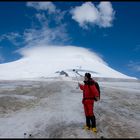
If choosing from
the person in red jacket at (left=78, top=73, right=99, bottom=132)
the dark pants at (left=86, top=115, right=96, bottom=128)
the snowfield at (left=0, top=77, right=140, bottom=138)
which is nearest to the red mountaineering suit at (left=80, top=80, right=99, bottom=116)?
the person in red jacket at (left=78, top=73, right=99, bottom=132)

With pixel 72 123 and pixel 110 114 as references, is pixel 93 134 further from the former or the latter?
pixel 110 114

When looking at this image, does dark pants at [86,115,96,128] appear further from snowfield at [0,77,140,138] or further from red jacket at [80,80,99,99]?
red jacket at [80,80,99,99]

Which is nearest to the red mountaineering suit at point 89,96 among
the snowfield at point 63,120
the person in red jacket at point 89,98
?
the person in red jacket at point 89,98

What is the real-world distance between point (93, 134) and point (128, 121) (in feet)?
11.5

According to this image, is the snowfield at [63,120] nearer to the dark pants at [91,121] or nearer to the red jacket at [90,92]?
the dark pants at [91,121]

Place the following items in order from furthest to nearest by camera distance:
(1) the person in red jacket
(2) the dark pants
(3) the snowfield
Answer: (1) the person in red jacket < (2) the dark pants < (3) the snowfield

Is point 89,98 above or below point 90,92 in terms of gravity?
below

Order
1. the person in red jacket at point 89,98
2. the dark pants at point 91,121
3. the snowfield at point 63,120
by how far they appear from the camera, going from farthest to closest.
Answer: the person in red jacket at point 89,98
the dark pants at point 91,121
the snowfield at point 63,120

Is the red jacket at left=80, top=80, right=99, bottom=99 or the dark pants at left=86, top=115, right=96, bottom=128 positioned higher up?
the red jacket at left=80, top=80, right=99, bottom=99

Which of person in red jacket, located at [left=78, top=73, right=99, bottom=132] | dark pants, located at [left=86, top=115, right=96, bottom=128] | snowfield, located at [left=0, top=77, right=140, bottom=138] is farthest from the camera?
person in red jacket, located at [left=78, top=73, right=99, bottom=132]

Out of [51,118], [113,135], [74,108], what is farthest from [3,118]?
[113,135]

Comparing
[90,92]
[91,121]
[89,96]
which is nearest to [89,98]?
[89,96]

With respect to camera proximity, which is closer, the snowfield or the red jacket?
the snowfield

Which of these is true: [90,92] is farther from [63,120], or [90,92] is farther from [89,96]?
[63,120]
